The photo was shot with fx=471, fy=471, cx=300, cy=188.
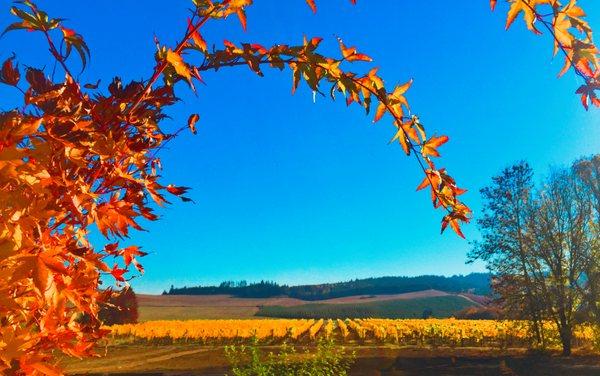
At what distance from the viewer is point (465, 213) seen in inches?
58.3

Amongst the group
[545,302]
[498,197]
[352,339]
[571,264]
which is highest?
[498,197]

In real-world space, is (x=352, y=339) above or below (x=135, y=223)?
below

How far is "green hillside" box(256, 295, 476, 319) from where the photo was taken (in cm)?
6544

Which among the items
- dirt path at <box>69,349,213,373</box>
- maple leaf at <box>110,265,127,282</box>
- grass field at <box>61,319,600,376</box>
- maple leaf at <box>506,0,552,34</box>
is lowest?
dirt path at <box>69,349,213,373</box>

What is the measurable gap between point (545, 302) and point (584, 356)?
2.97m

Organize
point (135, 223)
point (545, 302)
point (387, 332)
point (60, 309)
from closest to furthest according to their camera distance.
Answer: point (60, 309) < point (135, 223) < point (545, 302) < point (387, 332)

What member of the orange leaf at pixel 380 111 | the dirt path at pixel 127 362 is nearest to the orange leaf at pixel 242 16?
the orange leaf at pixel 380 111

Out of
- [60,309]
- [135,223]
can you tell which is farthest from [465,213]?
[60,309]

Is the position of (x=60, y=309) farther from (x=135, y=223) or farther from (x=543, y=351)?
(x=543, y=351)

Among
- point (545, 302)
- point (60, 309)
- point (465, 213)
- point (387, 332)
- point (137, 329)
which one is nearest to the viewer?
point (60, 309)

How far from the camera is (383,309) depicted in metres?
70.3

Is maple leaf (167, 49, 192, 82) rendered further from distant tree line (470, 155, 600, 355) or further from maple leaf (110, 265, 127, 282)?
distant tree line (470, 155, 600, 355)

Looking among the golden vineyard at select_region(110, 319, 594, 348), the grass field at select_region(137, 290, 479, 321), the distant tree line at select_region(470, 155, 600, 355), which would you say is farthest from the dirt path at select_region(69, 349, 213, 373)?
the grass field at select_region(137, 290, 479, 321)

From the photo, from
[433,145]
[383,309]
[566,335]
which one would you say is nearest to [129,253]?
[433,145]
